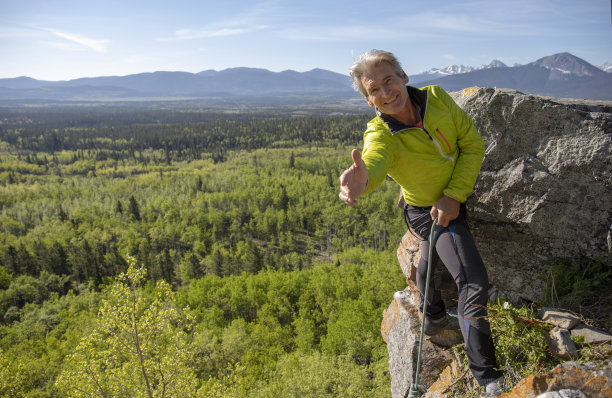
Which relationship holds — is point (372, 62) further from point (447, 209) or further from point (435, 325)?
point (435, 325)

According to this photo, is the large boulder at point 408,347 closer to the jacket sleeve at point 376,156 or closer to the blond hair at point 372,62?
the jacket sleeve at point 376,156

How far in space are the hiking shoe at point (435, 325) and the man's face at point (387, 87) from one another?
9.98 ft

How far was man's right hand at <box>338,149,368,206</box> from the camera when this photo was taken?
9.09 ft

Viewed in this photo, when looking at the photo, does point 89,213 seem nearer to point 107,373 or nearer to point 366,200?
point 366,200

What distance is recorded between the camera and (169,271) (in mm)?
52969

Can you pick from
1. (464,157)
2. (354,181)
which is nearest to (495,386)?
(464,157)

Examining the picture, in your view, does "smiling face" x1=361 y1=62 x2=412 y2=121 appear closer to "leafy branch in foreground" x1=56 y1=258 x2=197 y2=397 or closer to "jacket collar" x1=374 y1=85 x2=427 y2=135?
"jacket collar" x1=374 y1=85 x2=427 y2=135

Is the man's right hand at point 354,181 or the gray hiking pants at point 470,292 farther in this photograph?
the gray hiking pants at point 470,292

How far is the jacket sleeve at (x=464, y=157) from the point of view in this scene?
3562mm

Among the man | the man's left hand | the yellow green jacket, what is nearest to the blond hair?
the man

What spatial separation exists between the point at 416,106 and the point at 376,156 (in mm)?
914

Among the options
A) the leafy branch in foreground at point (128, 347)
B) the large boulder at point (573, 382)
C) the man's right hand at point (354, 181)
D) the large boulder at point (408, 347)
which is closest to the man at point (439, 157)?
the man's right hand at point (354, 181)

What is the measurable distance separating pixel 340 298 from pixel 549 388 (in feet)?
113

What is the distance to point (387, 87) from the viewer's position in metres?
3.43
